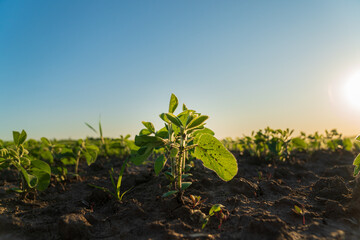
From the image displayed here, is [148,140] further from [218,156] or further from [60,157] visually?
[60,157]

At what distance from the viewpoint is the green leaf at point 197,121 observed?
78.6 inches

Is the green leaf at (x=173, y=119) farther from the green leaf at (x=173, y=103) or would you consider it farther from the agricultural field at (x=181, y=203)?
the green leaf at (x=173, y=103)

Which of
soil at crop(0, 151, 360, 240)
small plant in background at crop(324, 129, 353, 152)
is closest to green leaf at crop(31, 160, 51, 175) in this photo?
soil at crop(0, 151, 360, 240)

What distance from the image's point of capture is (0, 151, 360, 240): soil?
1.84 metres

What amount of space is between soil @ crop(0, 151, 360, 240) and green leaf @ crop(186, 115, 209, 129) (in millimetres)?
710

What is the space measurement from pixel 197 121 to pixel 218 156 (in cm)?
34

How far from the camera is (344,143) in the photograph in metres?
5.34

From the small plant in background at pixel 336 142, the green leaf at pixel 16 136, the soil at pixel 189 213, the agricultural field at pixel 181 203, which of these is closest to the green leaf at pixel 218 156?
the agricultural field at pixel 181 203

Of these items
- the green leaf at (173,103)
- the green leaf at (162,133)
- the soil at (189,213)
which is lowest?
the soil at (189,213)

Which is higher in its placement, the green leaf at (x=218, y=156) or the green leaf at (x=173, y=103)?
the green leaf at (x=173, y=103)

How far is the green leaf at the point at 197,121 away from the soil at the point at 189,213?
0.71 metres

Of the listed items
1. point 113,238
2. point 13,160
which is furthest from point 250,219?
point 13,160

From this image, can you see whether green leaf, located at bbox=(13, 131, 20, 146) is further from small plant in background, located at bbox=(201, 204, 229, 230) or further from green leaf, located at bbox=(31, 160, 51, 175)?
small plant in background, located at bbox=(201, 204, 229, 230)

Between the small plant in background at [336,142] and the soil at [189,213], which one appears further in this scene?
the small plant in background at [336,142]
